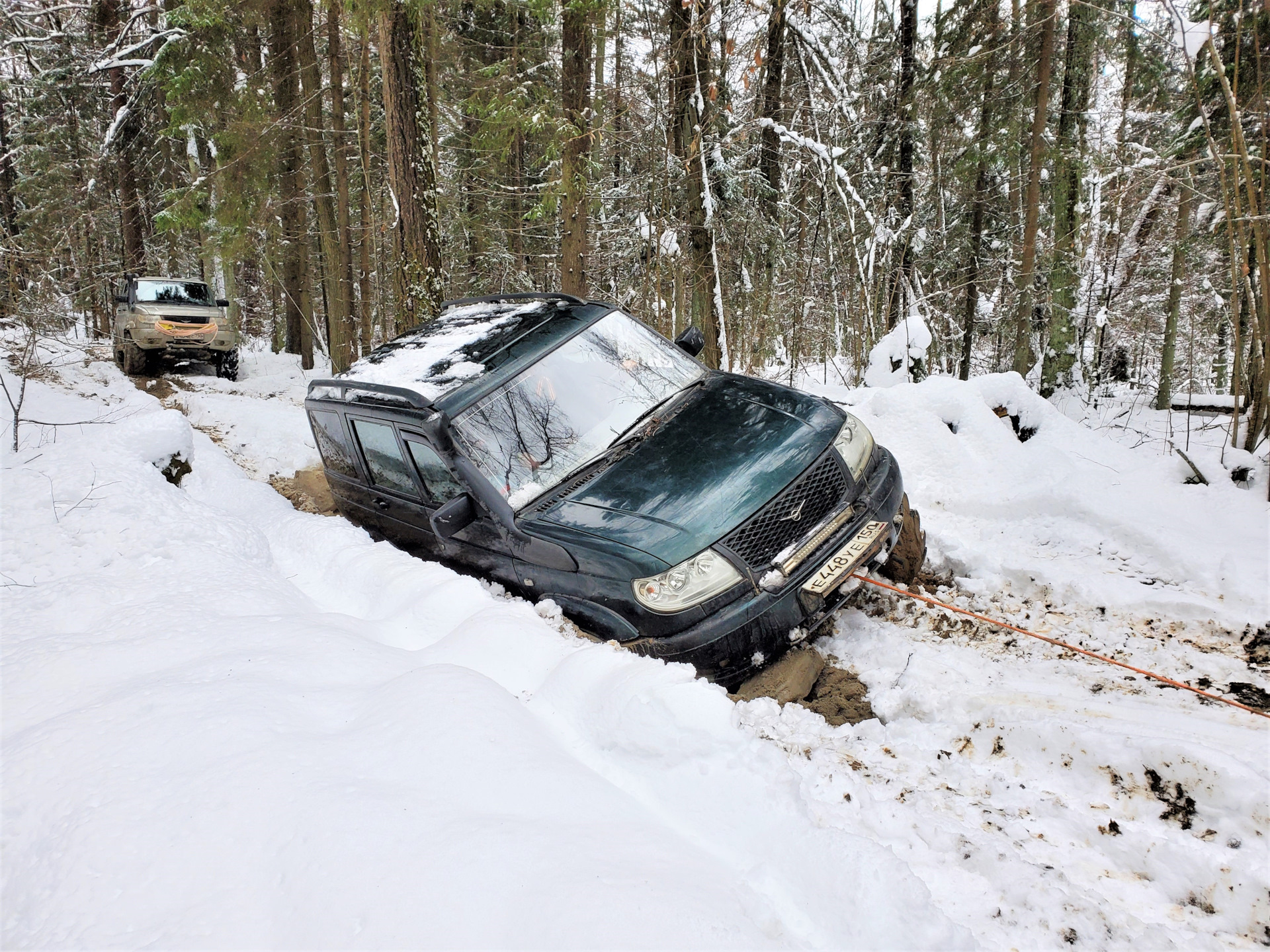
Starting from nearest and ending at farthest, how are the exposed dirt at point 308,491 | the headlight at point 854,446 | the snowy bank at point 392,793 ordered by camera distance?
the snowy bank at point 392,793
the headlight at point 854,446
the exposed dirt at point 308,491

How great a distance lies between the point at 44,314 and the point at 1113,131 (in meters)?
15.4

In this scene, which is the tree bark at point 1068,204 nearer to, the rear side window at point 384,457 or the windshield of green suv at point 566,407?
the windshield of green suv at point 566,407

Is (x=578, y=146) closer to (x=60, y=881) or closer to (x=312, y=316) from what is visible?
(x=60, y=881)

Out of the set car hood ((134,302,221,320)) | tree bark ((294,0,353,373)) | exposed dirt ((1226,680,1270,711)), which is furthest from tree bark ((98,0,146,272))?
exposed dirt ((1226,680,1270,711))

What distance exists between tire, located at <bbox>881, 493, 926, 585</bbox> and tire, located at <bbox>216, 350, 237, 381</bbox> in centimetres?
1491

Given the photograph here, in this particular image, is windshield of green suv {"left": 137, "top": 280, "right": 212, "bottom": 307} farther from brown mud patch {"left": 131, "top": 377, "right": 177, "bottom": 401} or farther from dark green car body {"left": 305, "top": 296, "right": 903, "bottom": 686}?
dark green car body {"left": 305, "top": 296, "right": 903, "bottom": 686}

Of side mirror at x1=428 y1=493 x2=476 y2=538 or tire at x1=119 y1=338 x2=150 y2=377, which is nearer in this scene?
side mirror at x1=428 y1=493 x2=476 y2=538

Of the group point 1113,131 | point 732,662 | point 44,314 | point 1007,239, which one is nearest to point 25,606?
point 732,662

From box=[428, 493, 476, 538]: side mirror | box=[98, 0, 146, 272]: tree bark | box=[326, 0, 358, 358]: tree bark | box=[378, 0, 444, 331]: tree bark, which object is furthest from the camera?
box=[98, 0, 146, 272]: tree bark

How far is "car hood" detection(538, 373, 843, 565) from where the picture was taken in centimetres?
303

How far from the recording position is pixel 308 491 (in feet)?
22.5

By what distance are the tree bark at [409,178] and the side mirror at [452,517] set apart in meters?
5.14

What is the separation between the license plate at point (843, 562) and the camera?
3.09m

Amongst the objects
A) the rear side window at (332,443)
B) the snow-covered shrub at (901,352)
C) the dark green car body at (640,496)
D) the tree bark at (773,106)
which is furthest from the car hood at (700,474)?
the tree bark at (773,106)
